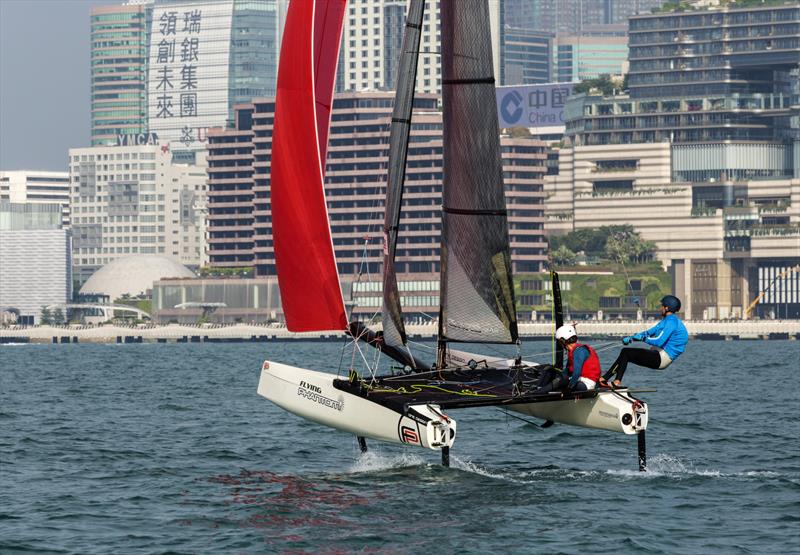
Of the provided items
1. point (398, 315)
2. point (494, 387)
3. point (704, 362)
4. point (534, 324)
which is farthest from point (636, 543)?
point (534, 324)

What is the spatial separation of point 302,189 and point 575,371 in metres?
6.38

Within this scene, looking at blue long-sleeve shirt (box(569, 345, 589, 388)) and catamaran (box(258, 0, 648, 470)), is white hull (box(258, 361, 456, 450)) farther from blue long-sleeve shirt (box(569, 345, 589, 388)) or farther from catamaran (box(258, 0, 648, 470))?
blue long-sleeve shirt (box(569, 345, 589, 388))

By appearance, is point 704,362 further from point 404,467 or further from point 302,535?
point 302,535

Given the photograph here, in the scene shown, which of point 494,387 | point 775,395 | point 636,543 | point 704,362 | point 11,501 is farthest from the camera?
point 704,362

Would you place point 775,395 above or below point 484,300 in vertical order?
below

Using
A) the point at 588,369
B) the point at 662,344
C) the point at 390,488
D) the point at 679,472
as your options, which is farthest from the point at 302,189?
the point at 679,472

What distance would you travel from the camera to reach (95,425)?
4178cm

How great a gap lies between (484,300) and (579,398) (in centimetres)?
296

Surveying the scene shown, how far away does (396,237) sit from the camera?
2841 centimetres

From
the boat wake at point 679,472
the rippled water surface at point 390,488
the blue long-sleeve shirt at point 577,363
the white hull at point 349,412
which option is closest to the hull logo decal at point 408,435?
the white hull at point 349,412

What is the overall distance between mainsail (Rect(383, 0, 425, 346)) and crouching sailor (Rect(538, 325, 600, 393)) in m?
3.24

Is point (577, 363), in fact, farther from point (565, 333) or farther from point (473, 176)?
point (473, 176)

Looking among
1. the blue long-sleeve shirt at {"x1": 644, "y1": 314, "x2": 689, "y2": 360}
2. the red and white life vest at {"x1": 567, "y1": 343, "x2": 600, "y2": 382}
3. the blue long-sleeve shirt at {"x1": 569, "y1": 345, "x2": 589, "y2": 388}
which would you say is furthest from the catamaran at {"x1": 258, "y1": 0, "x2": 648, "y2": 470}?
the blue long-sleeve shirt at {"x1": 644, "y1": 314, "x2": 689, "y2": 360}

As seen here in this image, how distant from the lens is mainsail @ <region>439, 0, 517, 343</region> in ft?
93.4
